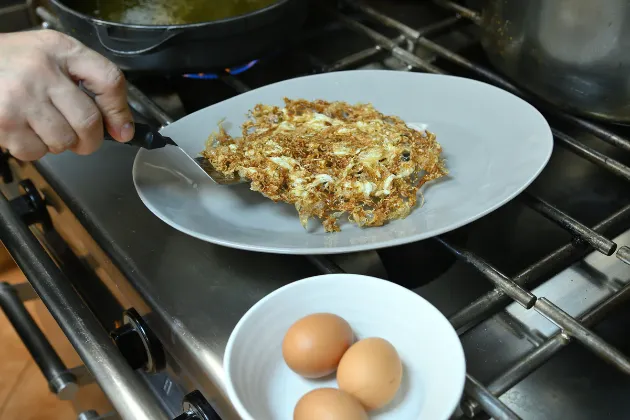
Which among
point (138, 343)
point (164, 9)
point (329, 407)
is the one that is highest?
point (164, 9)

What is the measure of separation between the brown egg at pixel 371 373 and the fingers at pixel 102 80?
37cm

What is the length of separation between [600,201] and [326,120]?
39 centimetres

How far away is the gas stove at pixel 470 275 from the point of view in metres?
0.62

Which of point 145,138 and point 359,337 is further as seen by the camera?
point 145,138

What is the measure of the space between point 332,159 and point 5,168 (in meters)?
0.53

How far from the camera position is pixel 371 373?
Result: 516mm

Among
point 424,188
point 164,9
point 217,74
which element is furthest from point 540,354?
point 164,9

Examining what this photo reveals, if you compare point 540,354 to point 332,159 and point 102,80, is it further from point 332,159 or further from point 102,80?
point 102,80

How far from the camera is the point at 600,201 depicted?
844mm

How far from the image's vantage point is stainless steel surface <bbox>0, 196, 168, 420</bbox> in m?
0.59

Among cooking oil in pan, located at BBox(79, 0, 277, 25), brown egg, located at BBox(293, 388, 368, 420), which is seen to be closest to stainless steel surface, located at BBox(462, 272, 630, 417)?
brown egg, located at BBox(293, 388, 368, 420)

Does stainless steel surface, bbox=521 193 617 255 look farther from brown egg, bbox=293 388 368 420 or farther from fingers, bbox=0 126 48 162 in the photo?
fingers, bbox=0 126 48 162

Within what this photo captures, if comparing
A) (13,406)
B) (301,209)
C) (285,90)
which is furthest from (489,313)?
(13,406)

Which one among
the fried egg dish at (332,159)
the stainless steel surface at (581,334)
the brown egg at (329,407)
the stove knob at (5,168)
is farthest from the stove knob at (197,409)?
the stove knob at (5,168)
